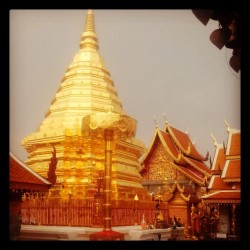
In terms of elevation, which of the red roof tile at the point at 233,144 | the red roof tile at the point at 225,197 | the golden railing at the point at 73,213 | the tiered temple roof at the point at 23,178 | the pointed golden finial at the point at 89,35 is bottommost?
the golden railing at the point at 73,213

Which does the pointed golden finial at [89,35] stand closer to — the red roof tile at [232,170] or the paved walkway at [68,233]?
the red roof tile at [232,170]

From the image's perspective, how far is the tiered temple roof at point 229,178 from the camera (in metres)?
8.45

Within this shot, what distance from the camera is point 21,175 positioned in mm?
6695

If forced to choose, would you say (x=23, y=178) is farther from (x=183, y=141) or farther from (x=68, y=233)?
(x=183, y=141)

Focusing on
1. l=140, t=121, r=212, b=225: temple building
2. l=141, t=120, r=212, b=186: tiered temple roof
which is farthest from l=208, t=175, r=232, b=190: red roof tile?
l=141, t=120, r=212, b=186: tiered temple roof

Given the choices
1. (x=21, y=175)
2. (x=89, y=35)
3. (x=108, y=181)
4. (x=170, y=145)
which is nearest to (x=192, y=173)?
(x=170, y=145)

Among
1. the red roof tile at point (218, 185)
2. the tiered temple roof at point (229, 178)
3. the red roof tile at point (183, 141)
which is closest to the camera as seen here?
the tiered temple roof at point (229, 178)

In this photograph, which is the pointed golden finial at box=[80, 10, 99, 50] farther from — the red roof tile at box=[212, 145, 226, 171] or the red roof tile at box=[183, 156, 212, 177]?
the red roof tile at box=[212, 145, 226, 171]

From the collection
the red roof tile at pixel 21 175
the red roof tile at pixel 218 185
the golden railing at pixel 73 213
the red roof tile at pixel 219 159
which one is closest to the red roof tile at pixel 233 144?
the red roof tile at pixel 218 185

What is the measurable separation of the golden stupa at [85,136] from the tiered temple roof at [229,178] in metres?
2.73

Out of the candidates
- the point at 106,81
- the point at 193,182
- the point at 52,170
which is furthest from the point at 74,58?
the point at 193,182

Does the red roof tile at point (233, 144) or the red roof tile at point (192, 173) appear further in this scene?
the red roof tile at point (192, 173)

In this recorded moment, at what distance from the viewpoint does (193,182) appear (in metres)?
12.8
